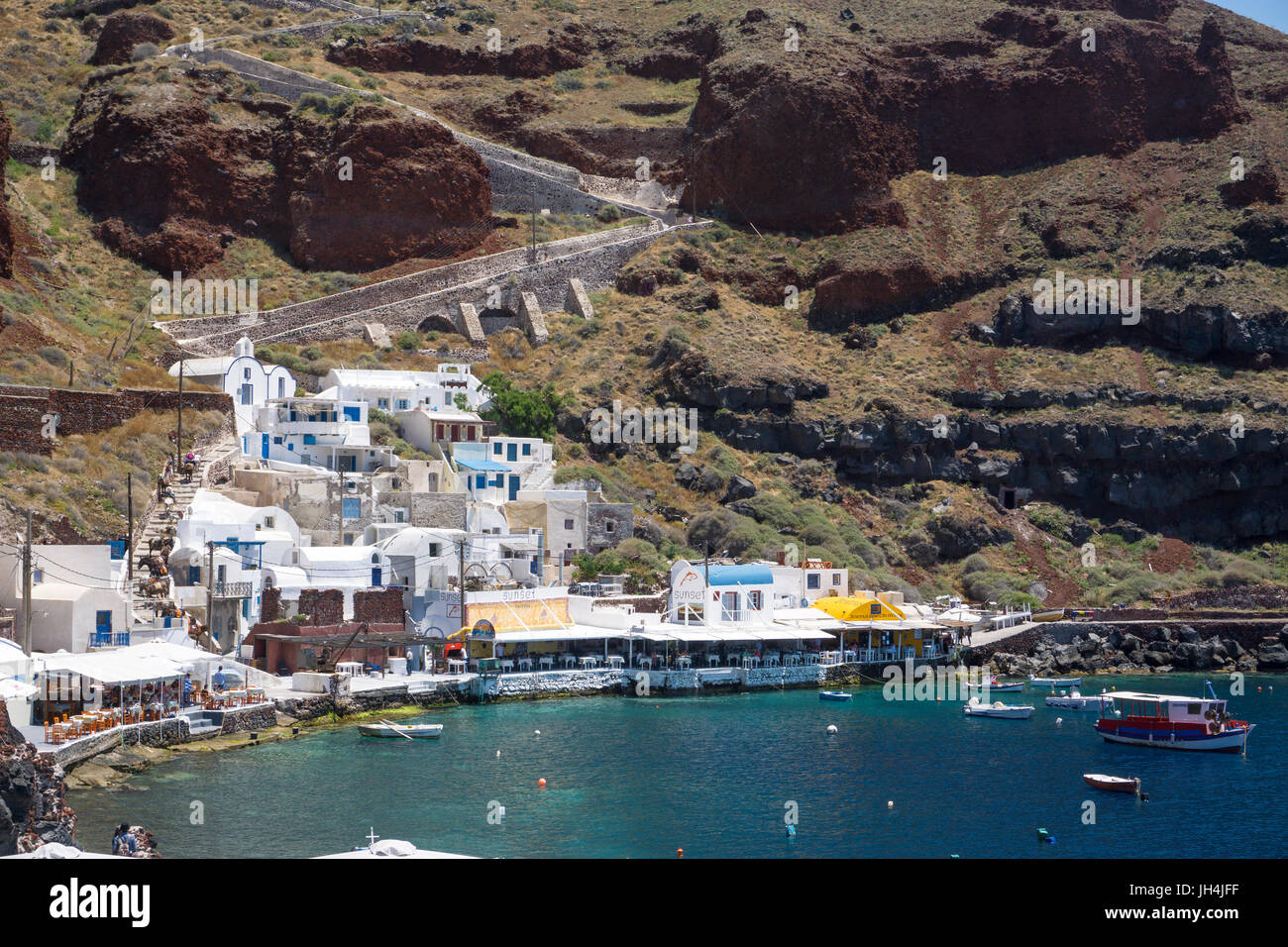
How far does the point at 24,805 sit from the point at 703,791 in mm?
17634

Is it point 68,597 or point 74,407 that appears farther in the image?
point 74,407

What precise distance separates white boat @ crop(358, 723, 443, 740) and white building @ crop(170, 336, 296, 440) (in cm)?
2649

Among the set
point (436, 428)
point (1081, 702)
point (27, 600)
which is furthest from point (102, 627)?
point (1081, 702)

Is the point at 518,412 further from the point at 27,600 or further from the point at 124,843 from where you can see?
the point at 124,843

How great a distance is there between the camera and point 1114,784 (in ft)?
126

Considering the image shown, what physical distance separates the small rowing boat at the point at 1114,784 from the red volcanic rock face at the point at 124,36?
8198 cm

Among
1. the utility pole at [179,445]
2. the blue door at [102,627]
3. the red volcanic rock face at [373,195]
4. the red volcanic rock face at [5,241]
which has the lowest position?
the blue door at [102,627]

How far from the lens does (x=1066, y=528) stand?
80062 mm

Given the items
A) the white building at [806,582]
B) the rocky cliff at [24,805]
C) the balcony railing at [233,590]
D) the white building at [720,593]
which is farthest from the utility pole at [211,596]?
the white building at [806,582]

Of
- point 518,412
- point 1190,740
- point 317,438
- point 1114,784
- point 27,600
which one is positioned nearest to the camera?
point 1114,784

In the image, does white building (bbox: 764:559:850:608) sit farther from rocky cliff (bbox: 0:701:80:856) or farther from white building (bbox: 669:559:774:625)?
rocky cliff (bbox: 0:701:80:856)

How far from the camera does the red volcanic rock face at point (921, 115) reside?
97938 millimetres

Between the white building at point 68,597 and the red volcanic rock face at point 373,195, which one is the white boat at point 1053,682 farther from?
the red volcanic rock face at point 373,195
